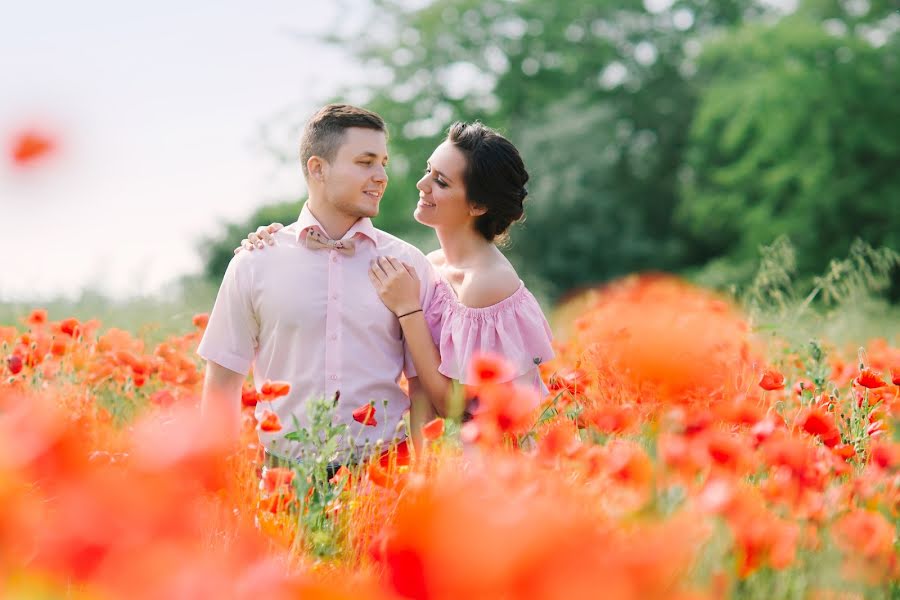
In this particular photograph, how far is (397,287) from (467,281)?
41cm

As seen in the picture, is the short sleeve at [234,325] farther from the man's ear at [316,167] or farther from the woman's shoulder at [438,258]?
the woman's shoulder at [438,258]

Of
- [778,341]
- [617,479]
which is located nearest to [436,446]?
[617,479]

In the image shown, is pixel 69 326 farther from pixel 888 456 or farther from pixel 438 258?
pixel 888 456

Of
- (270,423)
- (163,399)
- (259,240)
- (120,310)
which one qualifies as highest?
(259,240)

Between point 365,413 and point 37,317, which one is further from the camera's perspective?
point 37,317

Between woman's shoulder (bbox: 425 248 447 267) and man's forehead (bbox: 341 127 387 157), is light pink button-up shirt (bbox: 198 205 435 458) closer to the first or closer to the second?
man's forehead (bbox: 341 127 387 157)

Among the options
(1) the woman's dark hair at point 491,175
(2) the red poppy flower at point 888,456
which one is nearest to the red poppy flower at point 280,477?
(2) the red poppy flower at point 888,456

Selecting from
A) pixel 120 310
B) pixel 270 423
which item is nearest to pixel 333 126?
pixel 270 423

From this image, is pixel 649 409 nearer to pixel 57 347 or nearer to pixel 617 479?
pixel 617 479

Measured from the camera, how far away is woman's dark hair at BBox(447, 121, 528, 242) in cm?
373

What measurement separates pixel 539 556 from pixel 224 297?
93.0 inches

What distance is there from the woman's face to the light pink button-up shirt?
0.51 m

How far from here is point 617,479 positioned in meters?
1.79

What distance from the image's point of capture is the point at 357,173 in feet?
10.9
